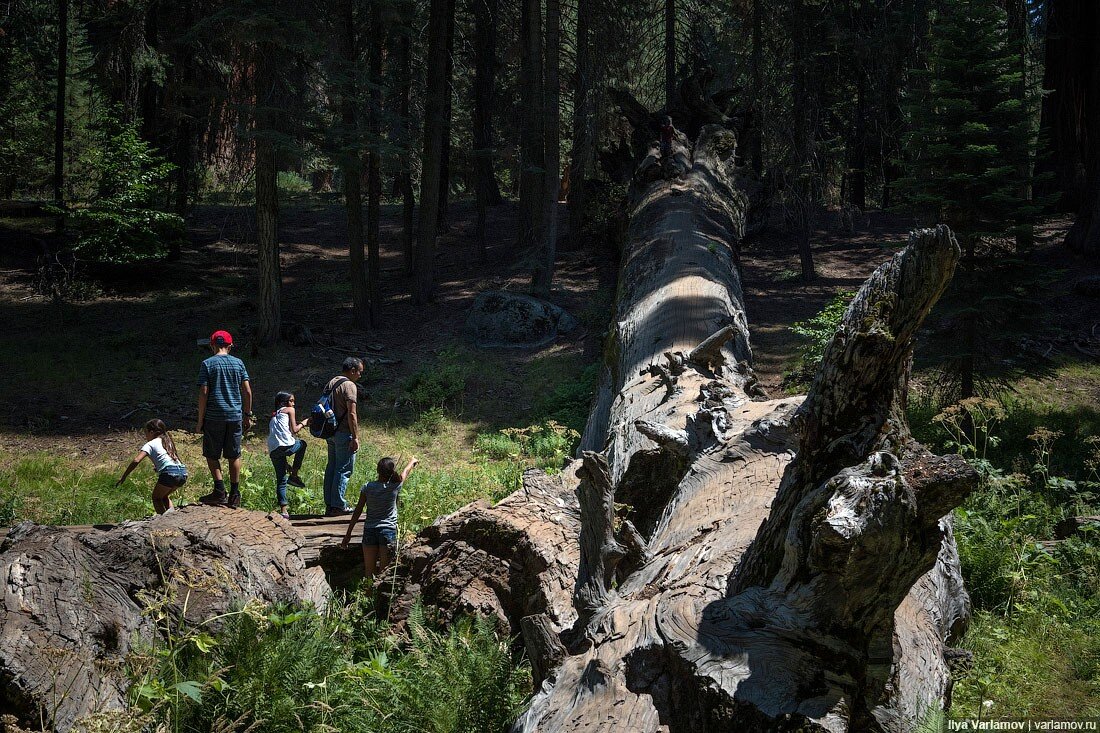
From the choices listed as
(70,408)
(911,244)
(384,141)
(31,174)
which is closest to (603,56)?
(384,141)

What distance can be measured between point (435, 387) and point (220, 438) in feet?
16.9

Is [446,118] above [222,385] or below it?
above

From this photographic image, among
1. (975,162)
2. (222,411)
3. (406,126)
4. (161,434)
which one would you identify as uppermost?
(406,126)

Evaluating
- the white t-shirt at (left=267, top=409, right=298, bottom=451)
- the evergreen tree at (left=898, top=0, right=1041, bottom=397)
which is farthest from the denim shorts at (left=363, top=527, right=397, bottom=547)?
the evergreen tree at (left=898, top=0, right=1041, bottom=397)

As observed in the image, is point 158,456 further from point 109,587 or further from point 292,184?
point 292,184

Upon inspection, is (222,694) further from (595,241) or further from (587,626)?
(595,241)

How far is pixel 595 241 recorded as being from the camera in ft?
65.8

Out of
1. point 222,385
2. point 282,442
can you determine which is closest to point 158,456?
point 222,385

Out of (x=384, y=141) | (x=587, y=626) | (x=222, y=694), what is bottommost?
(x=222, y=694)

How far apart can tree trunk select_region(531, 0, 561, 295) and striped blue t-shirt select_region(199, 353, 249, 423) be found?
29.7ft

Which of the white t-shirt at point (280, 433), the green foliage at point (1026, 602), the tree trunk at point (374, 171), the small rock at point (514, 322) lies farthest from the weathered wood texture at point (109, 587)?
the tree trunk at point (374, 171)

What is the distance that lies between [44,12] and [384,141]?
17.0 m

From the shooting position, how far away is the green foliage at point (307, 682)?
4102 millimetres

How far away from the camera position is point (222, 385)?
24.8 ft
